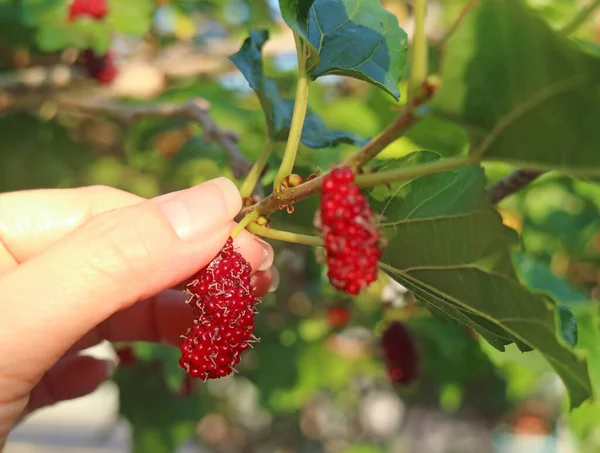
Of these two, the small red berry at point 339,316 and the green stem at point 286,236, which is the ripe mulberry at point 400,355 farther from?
the green stem at point 286,236

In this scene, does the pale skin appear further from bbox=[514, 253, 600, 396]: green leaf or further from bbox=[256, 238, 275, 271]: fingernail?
bbox=[514, 253, 600, 396]: green leaf

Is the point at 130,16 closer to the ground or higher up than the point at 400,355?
higher up

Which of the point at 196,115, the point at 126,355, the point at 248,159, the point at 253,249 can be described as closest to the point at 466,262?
the point at 253,249

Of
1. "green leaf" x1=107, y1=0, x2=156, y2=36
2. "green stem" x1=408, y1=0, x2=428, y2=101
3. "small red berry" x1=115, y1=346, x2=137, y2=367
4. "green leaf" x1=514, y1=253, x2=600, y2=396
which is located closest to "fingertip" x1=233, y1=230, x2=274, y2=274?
"green stem" x1=408, y1=0, x2=428, y2=101

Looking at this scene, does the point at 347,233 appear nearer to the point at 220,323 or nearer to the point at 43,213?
the point at 220,323

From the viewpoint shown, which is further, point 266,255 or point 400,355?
point 400,355

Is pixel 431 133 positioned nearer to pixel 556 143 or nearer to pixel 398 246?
pixel 398 246

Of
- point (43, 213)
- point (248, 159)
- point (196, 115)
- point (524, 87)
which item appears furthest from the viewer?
point (248, 159)

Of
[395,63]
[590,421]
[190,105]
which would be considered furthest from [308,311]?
[395,63]
